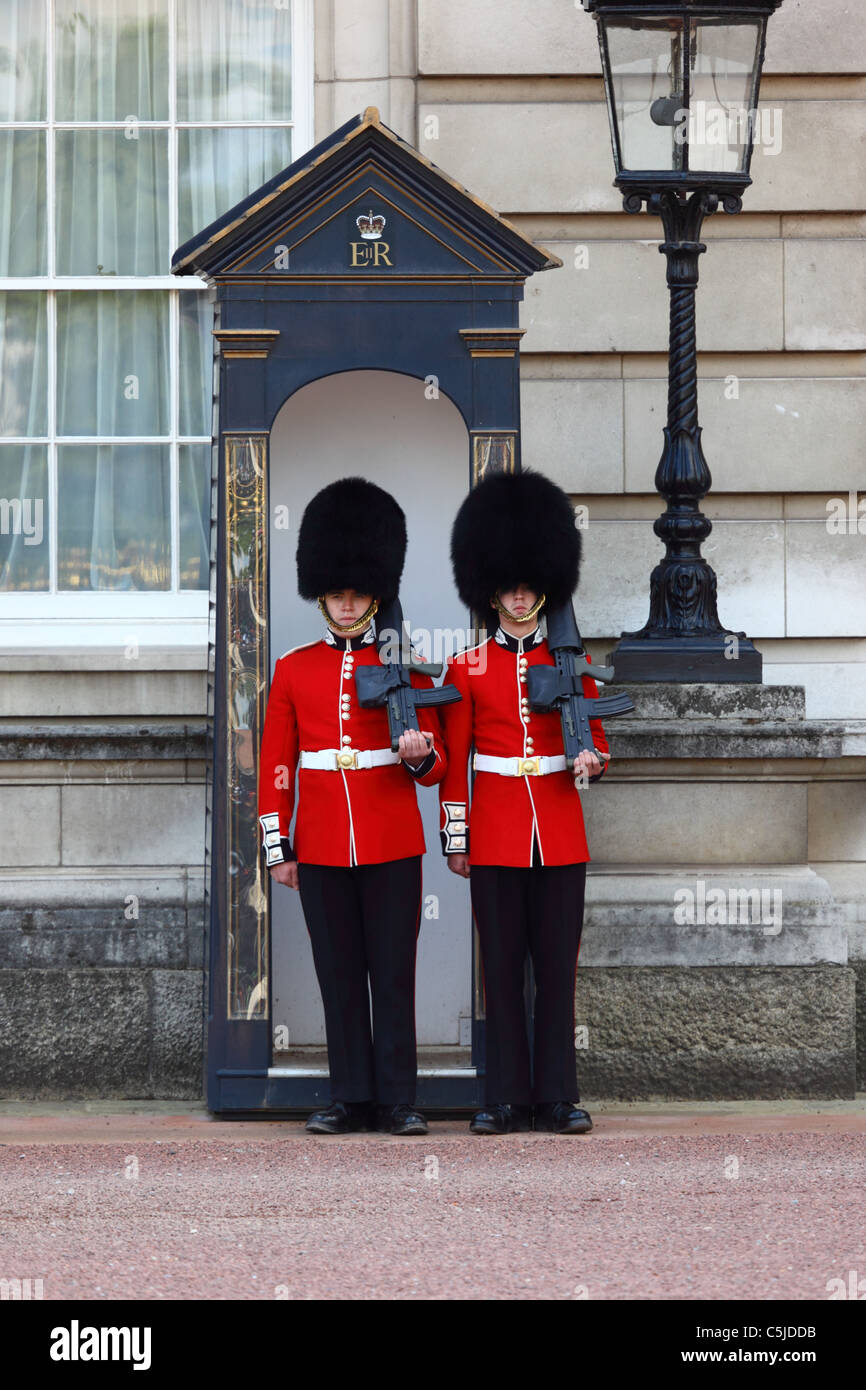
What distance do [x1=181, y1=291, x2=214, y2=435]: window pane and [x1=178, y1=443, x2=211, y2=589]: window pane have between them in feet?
0.30

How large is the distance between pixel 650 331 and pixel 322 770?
6.57 ft

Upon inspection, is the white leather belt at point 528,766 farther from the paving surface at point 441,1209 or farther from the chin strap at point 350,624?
the paving surface at point 441,1209

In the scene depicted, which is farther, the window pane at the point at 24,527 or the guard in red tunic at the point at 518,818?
the window pane at the point at 24,527

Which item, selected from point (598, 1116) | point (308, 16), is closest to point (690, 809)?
point (598, 1116)

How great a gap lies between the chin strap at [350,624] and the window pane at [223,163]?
1799 mm

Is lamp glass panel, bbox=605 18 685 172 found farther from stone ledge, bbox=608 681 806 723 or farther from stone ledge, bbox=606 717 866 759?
stone ledge, bbox=606 717 866 759

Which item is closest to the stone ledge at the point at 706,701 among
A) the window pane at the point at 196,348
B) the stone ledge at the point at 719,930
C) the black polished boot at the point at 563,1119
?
the stone ledge at the point at 719,930

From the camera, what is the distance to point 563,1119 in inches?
180

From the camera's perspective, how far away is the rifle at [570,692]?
4488mm

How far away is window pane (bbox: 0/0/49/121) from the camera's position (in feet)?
19.3

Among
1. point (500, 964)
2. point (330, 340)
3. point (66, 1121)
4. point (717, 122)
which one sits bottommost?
point (66, 1121)

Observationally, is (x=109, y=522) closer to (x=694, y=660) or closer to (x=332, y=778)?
(x=332, y=778)

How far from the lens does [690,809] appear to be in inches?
212
